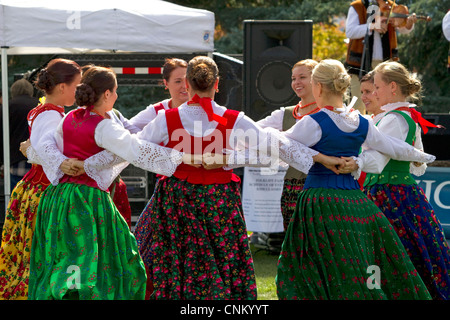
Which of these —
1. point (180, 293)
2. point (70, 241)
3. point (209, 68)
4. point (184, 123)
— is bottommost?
point (180, 293)

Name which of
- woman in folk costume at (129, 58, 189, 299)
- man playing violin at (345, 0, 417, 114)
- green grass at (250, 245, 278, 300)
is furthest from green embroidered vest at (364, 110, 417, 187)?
man playing violin at (345, 0, 417, 114)

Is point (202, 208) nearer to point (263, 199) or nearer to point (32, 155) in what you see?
point (32, 155)

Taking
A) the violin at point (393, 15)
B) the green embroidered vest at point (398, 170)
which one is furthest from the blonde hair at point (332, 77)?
the violin at point (393, 15)

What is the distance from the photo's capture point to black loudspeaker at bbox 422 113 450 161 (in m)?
5.96

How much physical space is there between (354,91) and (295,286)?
11.1ft

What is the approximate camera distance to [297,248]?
3680mm

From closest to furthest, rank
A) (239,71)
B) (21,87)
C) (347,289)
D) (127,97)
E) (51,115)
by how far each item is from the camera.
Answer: (347,289)
(51,115)
(21,87)
(239,71)
(127,97)

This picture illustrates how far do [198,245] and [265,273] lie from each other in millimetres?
2055

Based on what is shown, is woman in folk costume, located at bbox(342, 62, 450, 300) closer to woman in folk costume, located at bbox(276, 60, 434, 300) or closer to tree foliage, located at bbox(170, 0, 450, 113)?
woman in folk costume, located at bbox(276, 60, 434, 300)

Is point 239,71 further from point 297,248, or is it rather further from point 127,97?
point 127,97

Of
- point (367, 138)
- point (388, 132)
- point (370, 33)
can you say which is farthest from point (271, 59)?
point (367, 138)

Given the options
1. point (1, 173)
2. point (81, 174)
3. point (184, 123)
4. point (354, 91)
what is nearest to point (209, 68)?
point (184, 123)

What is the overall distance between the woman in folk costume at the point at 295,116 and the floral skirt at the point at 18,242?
1.43 m

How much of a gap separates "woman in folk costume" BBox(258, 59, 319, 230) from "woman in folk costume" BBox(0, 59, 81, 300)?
132 centimetres
